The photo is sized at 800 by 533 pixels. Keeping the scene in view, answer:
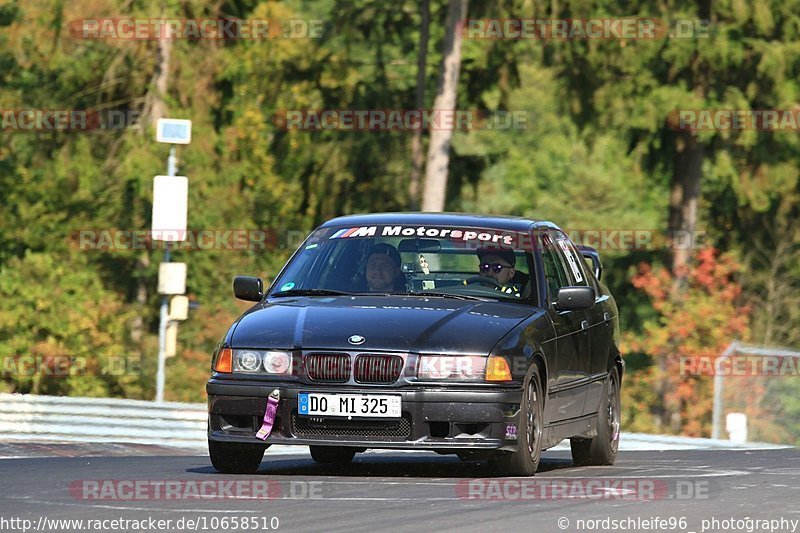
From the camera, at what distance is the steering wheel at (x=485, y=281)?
36.5 ft

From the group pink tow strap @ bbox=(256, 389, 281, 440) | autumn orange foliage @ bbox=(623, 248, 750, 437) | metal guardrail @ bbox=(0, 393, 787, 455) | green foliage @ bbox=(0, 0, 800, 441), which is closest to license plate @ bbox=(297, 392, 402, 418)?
pink tow strap @ bbox=(256, 389, 281, 440)

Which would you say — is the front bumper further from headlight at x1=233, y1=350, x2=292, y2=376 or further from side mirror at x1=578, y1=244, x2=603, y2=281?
side mirror at x1=578, y1=244, x2=603, y2=281

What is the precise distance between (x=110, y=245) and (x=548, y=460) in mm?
27355

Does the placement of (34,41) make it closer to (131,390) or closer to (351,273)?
(131,390)

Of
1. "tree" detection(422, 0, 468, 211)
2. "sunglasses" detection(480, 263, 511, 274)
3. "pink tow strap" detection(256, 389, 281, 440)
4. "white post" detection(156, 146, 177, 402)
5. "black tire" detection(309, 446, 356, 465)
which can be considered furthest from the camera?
"tree" detection(422, 0, 468, 211)

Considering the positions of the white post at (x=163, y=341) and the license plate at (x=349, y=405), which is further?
the white post at (x=163, y=341)

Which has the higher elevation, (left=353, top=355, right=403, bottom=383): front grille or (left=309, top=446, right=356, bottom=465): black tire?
(left=353, top=355, right=403, bottom=383): front grille

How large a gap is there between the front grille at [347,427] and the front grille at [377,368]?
24cm

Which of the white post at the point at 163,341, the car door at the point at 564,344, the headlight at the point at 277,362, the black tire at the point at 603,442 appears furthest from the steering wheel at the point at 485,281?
the white post at the point at 163,341

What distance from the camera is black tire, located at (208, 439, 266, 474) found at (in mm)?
10422

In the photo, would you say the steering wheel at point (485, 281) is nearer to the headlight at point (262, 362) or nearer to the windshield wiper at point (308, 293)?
the windshield wiper at point (308, 293)

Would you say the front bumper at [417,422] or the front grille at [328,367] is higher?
the front grille at [328,367]

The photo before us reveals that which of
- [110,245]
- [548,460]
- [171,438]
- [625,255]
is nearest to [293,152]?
[110,245]

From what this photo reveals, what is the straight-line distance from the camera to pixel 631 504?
8914mm
